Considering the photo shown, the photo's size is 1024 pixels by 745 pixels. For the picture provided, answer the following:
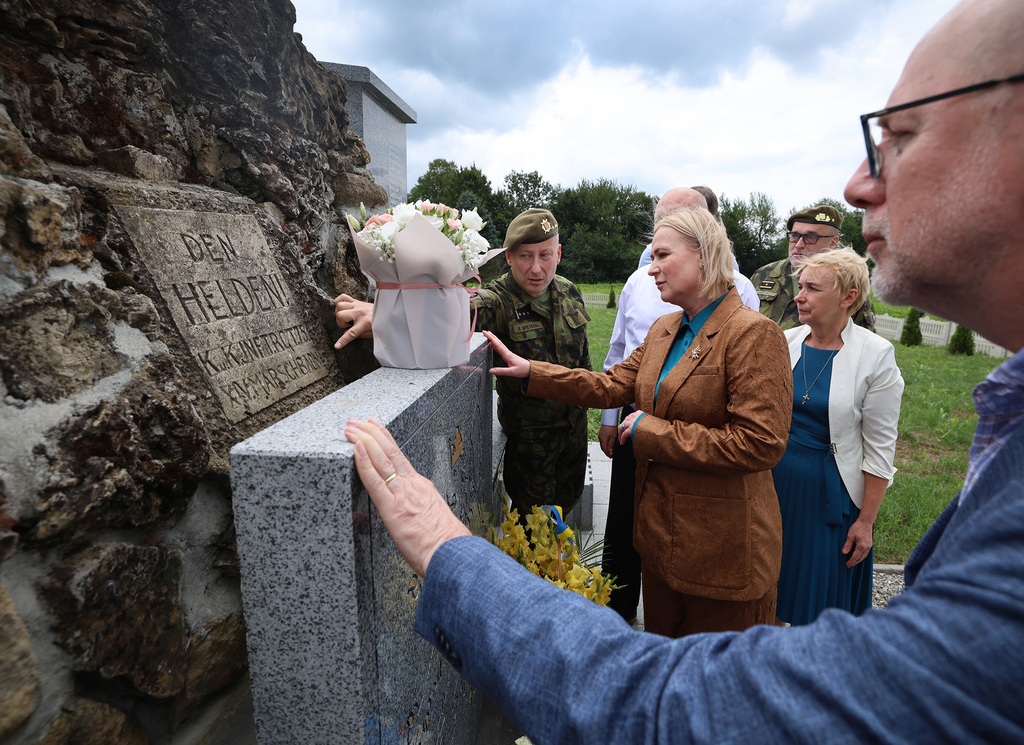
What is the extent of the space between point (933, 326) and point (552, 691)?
19.7m

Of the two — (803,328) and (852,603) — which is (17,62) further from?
(852,603)

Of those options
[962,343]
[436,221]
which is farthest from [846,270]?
[962,343]

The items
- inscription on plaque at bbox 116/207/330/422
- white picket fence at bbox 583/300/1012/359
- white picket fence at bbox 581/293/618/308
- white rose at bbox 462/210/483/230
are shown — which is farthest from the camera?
white picket fence at bbox 581/293/618/308

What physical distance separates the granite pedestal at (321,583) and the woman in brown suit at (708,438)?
1.09m

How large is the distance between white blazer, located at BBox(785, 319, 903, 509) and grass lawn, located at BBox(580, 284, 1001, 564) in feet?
1.55

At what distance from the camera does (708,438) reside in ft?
6.48

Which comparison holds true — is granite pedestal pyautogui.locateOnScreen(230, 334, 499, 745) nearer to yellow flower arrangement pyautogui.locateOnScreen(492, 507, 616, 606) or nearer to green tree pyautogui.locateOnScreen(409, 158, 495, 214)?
yellow flower arrangement pyautogui.locateOnScreen(492, 507, 616, 606)

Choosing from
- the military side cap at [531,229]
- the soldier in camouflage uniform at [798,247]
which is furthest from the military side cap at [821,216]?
the military side cap at [531,229]

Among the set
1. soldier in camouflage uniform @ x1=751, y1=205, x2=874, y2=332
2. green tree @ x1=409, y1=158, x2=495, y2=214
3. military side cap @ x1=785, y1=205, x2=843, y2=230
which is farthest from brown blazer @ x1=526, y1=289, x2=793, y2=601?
green tree @ x1=409, y1=158, x2=495, y2=214

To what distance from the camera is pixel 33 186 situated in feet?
3.87

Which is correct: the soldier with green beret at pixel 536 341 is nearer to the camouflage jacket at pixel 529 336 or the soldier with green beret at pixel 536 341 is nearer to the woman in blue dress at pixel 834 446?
the camouflage jacket at pixel 529 336

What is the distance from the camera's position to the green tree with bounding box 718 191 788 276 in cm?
4497

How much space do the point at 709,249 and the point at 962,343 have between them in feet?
49.2

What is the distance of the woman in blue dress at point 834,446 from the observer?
2770 millimetres
